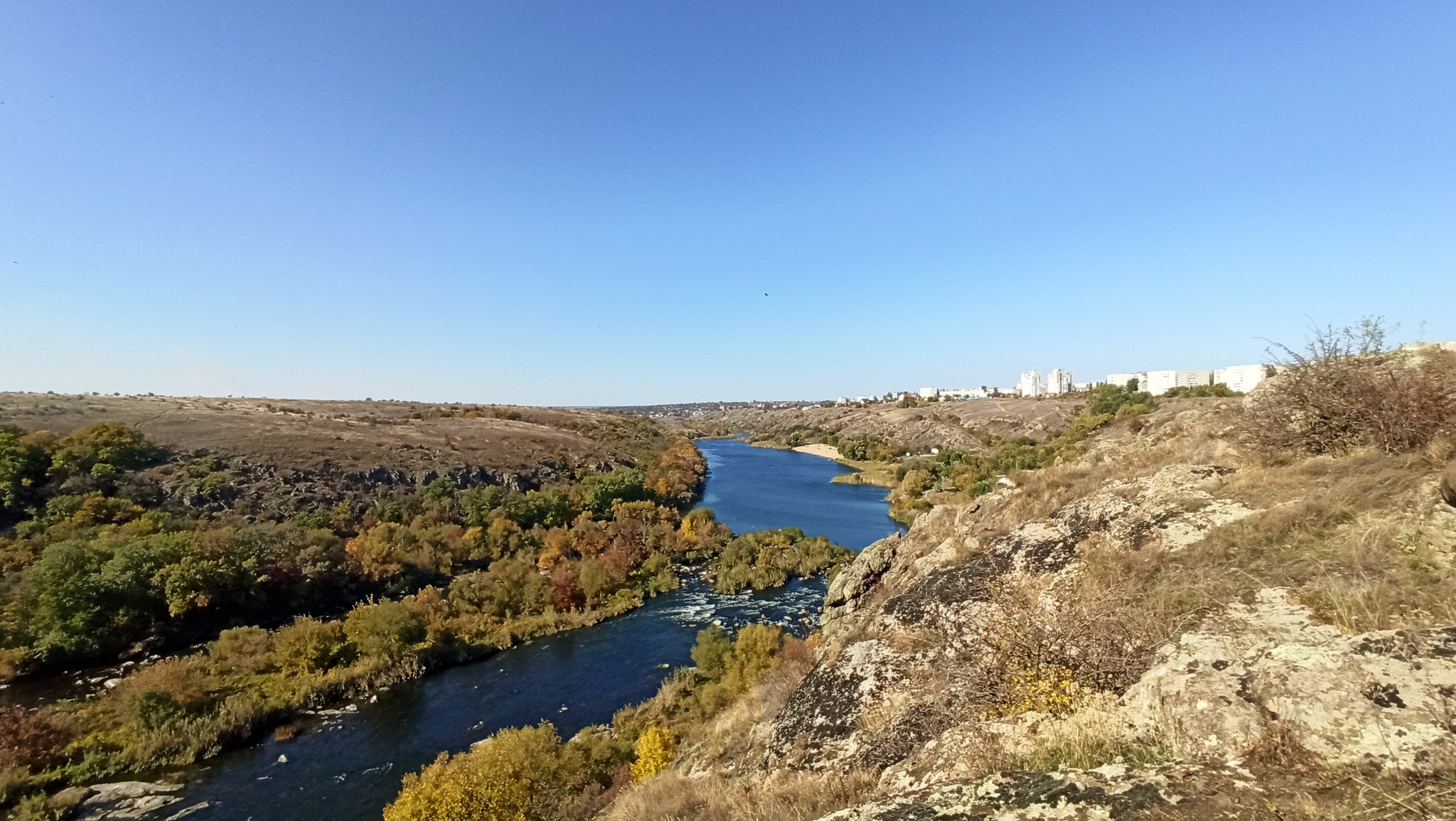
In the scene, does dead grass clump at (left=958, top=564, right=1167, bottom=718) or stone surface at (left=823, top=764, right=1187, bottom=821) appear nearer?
stone surface at (left=823, top=764, right=1187, bottom=821)

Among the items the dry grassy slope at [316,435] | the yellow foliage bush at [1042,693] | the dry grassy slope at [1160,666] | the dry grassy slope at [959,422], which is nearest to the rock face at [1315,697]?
the dry grassy slope at [1160,666]

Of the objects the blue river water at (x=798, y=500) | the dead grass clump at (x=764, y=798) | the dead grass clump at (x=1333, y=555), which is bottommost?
the blue river water at (x=798, y=500)

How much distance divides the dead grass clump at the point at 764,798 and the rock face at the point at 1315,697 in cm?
230

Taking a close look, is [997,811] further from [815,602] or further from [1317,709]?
[815,602]

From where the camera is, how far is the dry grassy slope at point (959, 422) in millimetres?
97562

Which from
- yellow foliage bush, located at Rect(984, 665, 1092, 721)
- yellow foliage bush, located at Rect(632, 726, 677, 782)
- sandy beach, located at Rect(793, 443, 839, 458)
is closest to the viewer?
yellow foliage bush, located at Rect(984, 665, 1092, 721)

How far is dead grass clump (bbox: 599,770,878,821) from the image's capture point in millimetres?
5094

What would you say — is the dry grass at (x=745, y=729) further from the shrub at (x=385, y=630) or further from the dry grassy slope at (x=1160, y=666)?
the shrub at (x=385, y=630)

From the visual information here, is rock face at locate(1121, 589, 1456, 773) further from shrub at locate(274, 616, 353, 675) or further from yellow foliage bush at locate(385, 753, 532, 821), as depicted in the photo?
shrub at locate(274, 616, 353, 675)

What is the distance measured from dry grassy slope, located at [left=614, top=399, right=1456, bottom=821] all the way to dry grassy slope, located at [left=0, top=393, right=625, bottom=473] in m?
55.8

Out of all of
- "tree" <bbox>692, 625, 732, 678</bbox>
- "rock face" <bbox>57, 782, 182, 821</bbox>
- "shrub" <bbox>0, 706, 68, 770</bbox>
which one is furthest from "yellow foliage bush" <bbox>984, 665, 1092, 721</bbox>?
"shrub" <bbox>0, 706, 68, 770</bbox>

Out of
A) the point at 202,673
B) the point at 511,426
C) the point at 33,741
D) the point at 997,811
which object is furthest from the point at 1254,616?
the point at 511,426

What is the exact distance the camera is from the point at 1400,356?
26.7 ft

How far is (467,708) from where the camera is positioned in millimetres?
24297
